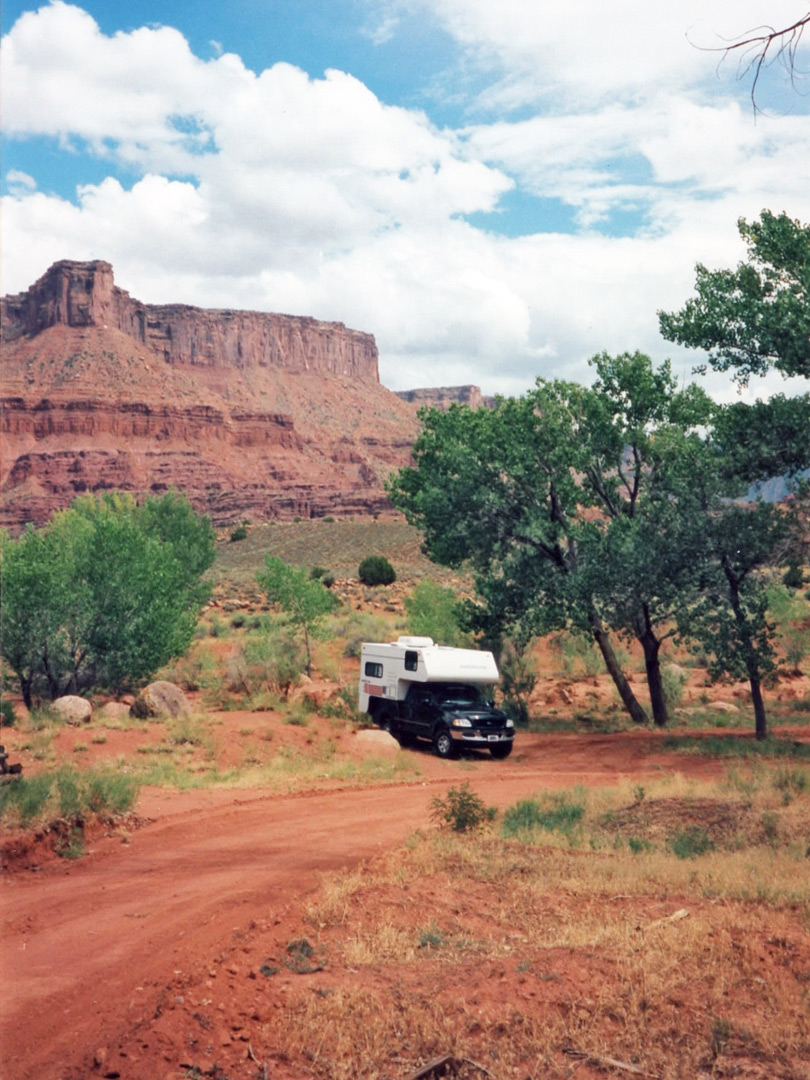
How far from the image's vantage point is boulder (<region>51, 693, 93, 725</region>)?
21.7 m

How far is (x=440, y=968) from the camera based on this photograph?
289 inches

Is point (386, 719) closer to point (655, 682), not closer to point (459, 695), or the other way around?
point (459, 695)

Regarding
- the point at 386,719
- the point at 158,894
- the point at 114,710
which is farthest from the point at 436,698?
the point at 158,894

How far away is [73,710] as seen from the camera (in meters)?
22.1

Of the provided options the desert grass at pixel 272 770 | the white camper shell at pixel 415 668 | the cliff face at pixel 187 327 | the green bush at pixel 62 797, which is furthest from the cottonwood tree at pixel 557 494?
the cliff face at pixel 187 327

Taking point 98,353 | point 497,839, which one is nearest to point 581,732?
point 497,839

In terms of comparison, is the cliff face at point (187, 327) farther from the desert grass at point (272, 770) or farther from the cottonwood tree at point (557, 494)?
the desert grass at point (272, 770)

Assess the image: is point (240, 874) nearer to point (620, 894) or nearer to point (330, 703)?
point (620, 894)

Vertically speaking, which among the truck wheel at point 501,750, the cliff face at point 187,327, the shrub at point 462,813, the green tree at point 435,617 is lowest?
the truck wheel at point 501,750

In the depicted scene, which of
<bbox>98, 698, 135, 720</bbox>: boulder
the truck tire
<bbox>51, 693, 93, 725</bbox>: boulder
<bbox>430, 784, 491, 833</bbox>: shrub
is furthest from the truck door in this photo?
<bbox>430, 784, 491, 833</bbox>: shrub

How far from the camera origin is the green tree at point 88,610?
24375 mm

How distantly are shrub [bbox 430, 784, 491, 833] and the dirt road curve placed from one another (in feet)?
1.82

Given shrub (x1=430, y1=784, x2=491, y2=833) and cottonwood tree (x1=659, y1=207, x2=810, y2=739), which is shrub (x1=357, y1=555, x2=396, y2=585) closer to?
cottonwood tree (x1=659, y1=207, x2=810, y2=739)

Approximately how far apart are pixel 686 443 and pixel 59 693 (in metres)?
17.7
